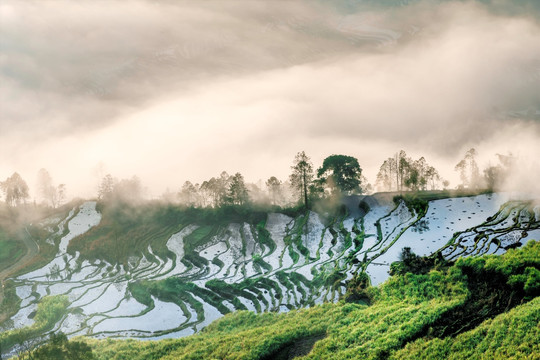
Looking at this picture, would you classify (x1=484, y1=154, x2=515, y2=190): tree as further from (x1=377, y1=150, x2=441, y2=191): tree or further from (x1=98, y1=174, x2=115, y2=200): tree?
(x1=98, y1=174, x2=115, y2=200): tree

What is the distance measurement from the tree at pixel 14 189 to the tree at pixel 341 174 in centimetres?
A: 5952

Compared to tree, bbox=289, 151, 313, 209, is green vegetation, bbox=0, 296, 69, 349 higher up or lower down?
lower down

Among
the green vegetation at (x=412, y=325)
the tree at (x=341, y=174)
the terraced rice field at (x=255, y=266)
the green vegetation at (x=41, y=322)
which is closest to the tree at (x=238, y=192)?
the terraced rice field at (x=255, y=266)

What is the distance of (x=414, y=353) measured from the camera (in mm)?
30359

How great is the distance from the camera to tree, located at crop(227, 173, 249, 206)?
78625mm

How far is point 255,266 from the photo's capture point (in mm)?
59438

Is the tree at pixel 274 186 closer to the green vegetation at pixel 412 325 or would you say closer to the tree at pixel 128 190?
the tree at pixel 128 190

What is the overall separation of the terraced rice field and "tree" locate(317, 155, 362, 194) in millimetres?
6710

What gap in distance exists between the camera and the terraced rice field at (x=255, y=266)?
4806cm

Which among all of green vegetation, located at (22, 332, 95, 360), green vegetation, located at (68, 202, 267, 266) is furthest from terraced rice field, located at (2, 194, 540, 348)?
green vegetation, located at (22, 332, 95, 360)

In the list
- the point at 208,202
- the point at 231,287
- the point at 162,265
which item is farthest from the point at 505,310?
the point at 208,202

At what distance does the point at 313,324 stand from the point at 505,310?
14.3 m

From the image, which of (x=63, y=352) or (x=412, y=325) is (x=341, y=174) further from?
(x=63, y=352)

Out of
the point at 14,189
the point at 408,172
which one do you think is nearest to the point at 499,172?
the point at 408,172
